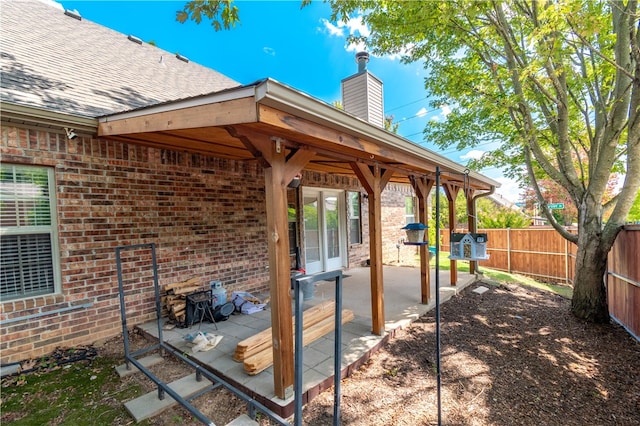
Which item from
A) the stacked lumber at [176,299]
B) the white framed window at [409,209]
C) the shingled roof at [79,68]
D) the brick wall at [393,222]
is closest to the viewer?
the shingled roof at [79,68]

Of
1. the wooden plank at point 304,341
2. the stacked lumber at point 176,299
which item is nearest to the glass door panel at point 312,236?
the wooden plank at point 304,341

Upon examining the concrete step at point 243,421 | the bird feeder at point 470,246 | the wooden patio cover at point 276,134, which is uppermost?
the wooden patio cover at point 276,134

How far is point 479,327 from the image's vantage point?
4.61 meters

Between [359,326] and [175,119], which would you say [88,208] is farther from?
[359,326]

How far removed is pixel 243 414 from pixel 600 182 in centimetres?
617

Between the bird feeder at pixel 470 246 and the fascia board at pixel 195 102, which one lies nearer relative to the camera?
the fascia board at pixel 195 102

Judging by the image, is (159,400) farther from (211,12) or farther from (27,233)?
(211,12)

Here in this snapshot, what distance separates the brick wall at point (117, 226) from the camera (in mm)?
3318

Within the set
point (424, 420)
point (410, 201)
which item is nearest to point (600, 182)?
point (424, 420)

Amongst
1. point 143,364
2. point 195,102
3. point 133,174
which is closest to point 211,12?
point 133,174

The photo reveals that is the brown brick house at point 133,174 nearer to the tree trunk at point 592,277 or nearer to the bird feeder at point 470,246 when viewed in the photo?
the bird feeder at point 470,246

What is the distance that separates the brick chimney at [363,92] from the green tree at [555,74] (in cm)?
326

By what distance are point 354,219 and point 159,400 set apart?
6547mm

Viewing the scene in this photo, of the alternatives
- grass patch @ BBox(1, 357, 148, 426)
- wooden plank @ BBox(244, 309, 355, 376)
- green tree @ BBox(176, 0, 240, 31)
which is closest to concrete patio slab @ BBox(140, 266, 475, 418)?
wooden plank @ BBox(244, 309, 355, 376)
